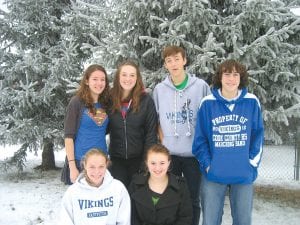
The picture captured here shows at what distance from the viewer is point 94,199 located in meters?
3.47

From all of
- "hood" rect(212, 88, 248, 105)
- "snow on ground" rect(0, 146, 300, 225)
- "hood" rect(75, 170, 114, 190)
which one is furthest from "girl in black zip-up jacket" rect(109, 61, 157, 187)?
"snow on ground" rect(0, 146, 300, 225)

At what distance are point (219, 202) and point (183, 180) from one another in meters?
0.38

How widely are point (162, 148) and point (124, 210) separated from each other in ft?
2.14

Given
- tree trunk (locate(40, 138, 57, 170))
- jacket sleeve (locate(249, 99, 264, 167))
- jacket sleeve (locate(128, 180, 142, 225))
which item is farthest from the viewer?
tree trunk (locate(40, 138, 57, 170))

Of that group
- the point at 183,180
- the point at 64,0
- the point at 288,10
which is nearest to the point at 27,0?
the point at 64,0

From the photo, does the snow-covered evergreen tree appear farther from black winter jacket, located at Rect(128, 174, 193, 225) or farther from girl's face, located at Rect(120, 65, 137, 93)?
black winter jacket, located at Rect(128, 174, 193, 225)

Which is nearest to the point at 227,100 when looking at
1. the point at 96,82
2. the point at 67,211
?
the point at 96,82

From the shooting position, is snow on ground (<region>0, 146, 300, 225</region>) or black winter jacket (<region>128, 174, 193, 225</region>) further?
snow on ground (<region>0, 146, 300, 225</region>)

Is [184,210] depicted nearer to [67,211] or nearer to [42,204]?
[67,211]

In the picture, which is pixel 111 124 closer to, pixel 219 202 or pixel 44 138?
pixel 219 202

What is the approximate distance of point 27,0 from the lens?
8047 millimetres

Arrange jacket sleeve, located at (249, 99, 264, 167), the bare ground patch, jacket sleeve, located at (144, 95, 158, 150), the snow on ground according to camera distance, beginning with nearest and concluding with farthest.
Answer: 1. jacket sleeve, located at (249, 99, 264, 167)
2. jacket sleeve, located at (144, 95, 158, 150)
3. the snow on ground
4. the bare ground patch

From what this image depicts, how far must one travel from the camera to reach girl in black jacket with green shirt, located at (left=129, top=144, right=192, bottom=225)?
11.6 feet

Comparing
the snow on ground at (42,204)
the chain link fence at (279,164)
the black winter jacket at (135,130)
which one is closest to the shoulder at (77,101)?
the black winter jacket at (135,130)
